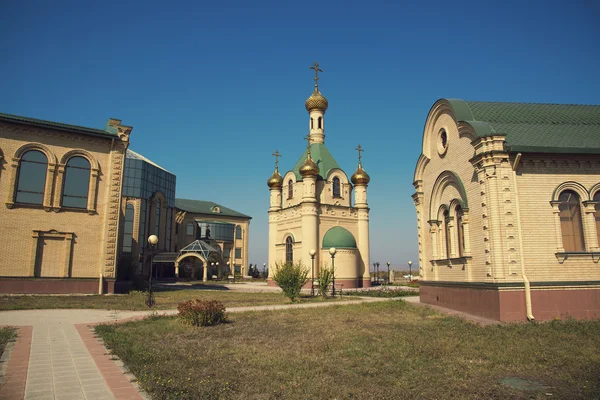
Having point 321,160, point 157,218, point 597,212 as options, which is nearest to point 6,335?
point 597,212

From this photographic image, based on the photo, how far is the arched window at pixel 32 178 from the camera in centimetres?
2078

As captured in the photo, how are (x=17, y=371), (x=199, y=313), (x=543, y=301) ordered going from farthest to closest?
(x=543, y=301)
(x=199, y=313)
(x=17, y=371)

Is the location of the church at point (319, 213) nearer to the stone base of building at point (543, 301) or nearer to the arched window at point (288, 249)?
the arched window at point (288, 249)

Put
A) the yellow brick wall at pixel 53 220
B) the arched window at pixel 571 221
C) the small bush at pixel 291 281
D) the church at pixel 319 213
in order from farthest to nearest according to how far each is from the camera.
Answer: the church at pixel 319 213 → the small bush at pixel 291 281 → the yellow brick wall at pixel 53 220 → the arched window at pixel 571 221

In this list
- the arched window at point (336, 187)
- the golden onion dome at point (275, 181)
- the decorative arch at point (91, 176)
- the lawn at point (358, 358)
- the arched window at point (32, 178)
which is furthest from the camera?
the golden onion dome at point (275, 181)

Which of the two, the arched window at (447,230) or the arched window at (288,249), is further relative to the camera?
the arched window at (288,249)

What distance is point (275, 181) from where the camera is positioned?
39.4m

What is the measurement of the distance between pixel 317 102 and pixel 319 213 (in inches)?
448

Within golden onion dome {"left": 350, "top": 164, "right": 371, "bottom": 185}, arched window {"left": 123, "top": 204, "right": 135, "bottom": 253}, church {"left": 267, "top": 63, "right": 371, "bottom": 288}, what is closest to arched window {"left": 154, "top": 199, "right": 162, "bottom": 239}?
arched window {"left": 123, "top": 204, "right": 135, "bottom": 253}

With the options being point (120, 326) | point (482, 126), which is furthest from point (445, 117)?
point (120, 326)

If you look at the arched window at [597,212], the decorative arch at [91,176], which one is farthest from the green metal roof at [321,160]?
the arched window at [597,212]

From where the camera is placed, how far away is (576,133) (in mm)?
14664

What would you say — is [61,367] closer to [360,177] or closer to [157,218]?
[360,177]

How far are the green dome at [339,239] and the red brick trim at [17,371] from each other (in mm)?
26544
